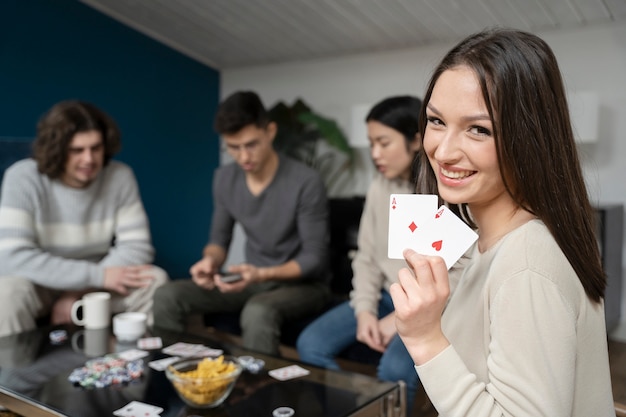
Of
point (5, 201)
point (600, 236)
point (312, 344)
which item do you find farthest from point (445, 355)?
point (600, 236)

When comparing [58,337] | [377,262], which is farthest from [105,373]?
[377,262]

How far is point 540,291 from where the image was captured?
0.78 meters

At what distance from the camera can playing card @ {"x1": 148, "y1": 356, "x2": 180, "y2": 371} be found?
1726mm

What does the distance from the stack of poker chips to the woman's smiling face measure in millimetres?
1143

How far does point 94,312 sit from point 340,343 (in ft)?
2.92

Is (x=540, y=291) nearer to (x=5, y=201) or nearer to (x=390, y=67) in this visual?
(x=5, y=201)

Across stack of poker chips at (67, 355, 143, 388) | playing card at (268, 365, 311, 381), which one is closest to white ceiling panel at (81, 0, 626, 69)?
playing card at (268, 365, 311, 381)

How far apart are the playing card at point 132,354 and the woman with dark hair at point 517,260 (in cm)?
120

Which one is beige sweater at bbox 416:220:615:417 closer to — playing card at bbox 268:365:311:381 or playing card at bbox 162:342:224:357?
playing card at bbox 268:365:311:381

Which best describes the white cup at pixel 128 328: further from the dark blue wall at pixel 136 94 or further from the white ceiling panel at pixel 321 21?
the white ceiling panel at pixel 321 21

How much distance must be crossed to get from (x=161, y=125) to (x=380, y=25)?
1860mm

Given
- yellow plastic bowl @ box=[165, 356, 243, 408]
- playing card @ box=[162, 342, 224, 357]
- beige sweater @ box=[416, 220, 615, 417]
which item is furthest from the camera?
playing card @ box=[162, 342, 224, 357]

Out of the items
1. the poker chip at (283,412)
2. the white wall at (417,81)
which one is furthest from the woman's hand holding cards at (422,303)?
the white wall at (417,81)

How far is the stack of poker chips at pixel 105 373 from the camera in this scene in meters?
1.59
